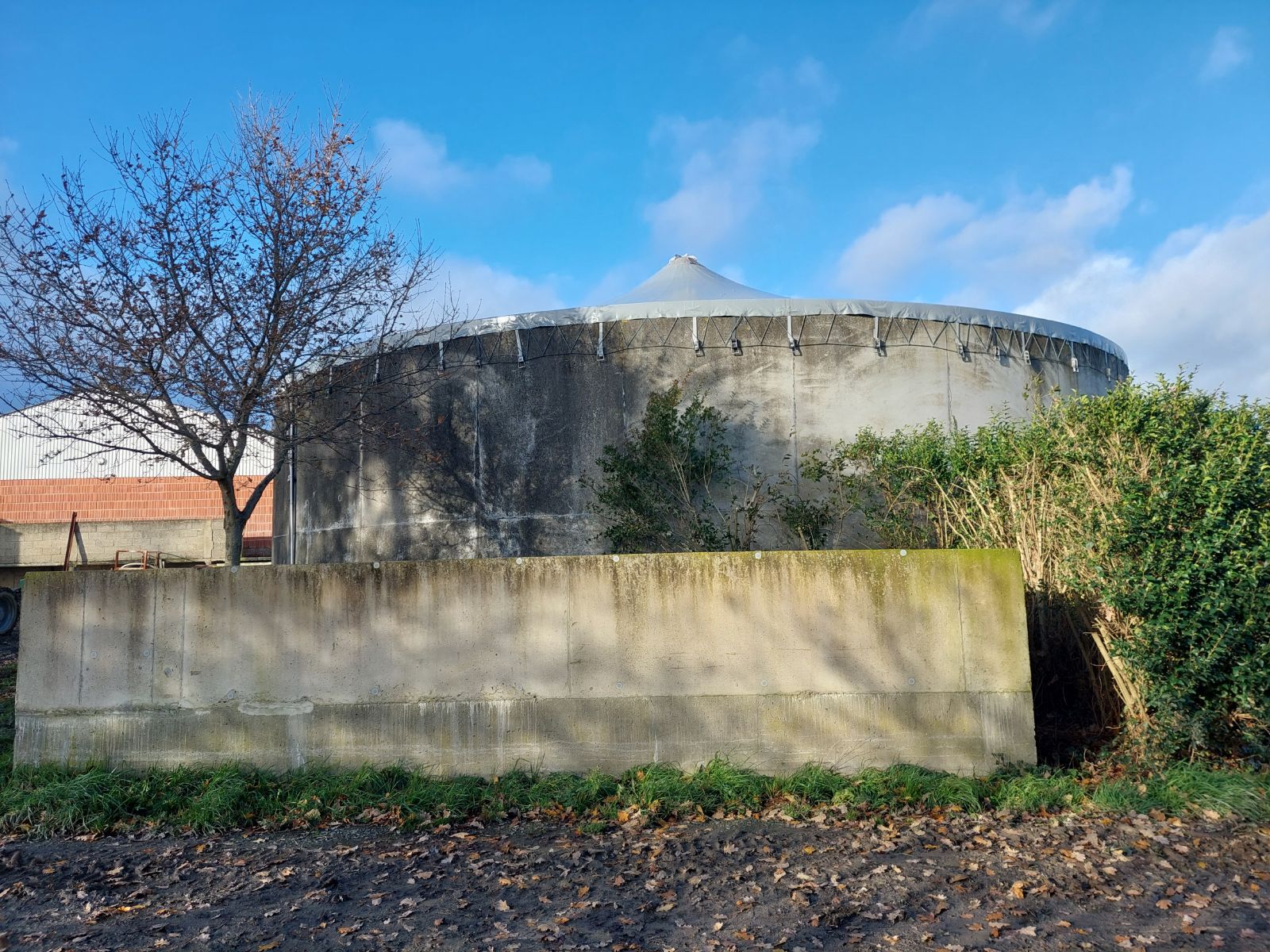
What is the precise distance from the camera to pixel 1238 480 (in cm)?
549

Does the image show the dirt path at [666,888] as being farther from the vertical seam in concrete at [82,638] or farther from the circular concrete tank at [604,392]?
the circular concrete tank at [604,392]

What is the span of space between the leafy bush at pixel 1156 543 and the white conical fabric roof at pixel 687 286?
6784mm

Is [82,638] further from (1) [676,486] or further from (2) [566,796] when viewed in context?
(1) [676,486]

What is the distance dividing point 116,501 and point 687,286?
18418mm

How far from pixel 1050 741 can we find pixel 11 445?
33.4 metres

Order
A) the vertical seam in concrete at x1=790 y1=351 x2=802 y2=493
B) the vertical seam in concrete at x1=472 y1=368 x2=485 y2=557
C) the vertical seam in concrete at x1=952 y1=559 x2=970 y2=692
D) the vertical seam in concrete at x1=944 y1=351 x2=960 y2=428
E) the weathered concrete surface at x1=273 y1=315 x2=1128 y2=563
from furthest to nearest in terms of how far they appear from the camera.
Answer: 1. the vertical seam in concrete at x1=944 y1=351 x2=960 y2=428
2. the vertical seam in concrete at x1=472 y1=368 x2=485 y2=557
3. the weathered concrete surface at x1=273 y1=315 x2=1128 y2=563
4. the vertical seam in concrete at x1=790 y1=351 x2=802 y2=493
5. the vertical seam in concrete at x1=952 y1=559 x2=970 y2=692

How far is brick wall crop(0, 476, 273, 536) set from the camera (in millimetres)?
23766

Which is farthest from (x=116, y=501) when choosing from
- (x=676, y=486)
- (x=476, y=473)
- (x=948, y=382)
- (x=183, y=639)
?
(x=948, y=382)

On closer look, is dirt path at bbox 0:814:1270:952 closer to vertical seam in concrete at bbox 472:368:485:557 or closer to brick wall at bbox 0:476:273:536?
vertical seam in concrete at bbox 472:368:485:557

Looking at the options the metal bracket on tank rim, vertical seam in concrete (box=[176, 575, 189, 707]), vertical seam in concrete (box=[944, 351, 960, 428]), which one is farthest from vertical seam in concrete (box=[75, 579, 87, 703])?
the metal bracket on tank rim

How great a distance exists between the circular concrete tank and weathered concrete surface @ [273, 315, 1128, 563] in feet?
0.05

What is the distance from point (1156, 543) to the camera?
18.4 ft

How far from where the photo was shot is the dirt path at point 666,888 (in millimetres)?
3877

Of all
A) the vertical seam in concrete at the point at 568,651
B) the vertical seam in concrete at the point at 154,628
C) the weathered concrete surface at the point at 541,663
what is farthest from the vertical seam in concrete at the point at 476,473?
the vertical seam in concrete at the point at 568,651
